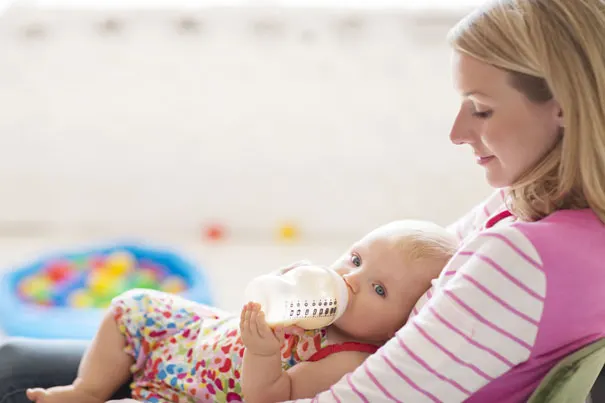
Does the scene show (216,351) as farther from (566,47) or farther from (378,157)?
(378,157)

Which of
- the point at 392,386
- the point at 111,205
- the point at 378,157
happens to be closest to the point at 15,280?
the point at 111,205

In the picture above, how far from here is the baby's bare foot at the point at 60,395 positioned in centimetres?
125

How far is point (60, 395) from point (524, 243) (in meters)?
0.71

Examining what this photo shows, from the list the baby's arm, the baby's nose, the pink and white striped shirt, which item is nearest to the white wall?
the baby's nose

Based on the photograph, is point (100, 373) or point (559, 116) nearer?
point (559, 116)

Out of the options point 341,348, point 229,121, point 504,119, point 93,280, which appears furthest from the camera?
point 229,121

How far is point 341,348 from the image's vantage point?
3.93 feet

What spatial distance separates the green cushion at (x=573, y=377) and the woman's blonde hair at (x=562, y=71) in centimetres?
17

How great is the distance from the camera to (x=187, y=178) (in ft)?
9.48

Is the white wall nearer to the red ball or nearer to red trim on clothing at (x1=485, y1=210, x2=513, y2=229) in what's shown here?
the red ball

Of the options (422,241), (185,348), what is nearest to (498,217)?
(422,241)

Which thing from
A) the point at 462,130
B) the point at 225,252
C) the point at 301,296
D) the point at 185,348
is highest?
the point at 462,130

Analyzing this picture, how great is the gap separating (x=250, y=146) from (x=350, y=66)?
425mm

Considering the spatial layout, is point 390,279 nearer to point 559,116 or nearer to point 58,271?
point 559,116
